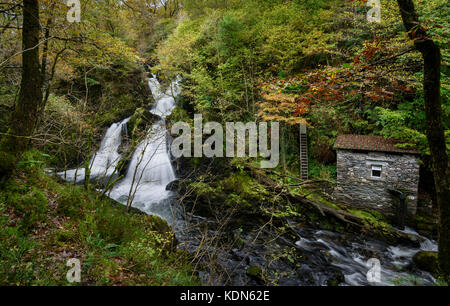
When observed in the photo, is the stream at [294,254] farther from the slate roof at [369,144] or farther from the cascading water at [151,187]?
the slate roof at [369,144]

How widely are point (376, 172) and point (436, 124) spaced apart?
696cm

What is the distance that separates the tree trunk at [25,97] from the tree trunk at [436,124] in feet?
21.1

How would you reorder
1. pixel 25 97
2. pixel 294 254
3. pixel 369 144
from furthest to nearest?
pixel 369 144 → pixel 294 254 → pixel 25 97

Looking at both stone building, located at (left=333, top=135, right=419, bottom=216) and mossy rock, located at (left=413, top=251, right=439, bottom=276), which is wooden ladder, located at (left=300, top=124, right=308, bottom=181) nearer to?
stone building, located at (left=333, top=135, right=419, bottom=216)

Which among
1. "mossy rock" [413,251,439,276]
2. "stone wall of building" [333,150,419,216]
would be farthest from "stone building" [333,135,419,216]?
"mossy rock" [413,251,439,276]

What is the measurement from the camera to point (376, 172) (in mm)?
8906

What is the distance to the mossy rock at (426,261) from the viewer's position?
616 cm

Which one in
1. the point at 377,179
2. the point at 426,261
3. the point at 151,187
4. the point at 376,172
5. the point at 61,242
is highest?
the point at 376,172

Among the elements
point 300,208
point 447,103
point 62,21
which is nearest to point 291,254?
point 300,208

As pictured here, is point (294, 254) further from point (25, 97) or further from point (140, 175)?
point (140, 175)

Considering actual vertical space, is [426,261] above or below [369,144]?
below

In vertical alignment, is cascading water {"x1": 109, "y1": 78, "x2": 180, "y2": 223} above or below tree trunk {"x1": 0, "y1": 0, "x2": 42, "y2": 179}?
below

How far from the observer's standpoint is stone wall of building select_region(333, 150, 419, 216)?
8281 mm

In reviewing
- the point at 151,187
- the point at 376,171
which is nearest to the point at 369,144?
the point at 376,171
